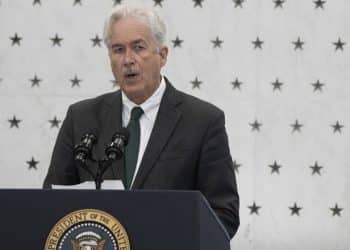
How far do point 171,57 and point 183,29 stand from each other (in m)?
0.27

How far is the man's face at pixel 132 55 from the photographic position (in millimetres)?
4301

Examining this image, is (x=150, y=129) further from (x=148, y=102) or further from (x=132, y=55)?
(x=132, y=55)

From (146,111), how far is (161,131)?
0.49 feet

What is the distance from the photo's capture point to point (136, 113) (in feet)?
14.4

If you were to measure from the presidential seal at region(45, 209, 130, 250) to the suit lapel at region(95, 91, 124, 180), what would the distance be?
3.30 feet

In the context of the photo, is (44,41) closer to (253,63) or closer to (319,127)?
(253,63)

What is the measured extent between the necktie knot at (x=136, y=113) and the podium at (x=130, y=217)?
118 centimetres

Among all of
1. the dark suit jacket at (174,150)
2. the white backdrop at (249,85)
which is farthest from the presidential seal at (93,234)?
the white backdrop at (249,85)

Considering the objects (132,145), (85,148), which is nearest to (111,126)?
(132,145)

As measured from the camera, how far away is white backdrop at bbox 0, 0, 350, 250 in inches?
349

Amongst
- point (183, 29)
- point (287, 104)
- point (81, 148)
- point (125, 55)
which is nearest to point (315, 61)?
point (287, 104)

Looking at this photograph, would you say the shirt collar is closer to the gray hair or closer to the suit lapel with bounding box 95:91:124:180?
the suit lapel with bounding box 95:91:124:180

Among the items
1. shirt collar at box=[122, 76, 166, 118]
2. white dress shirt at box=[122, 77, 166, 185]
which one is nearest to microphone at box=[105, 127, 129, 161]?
white dress shirt at box=[122, 77, 166, 185]

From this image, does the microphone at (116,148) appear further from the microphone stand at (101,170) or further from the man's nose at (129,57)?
the man's nose at (129,57)
